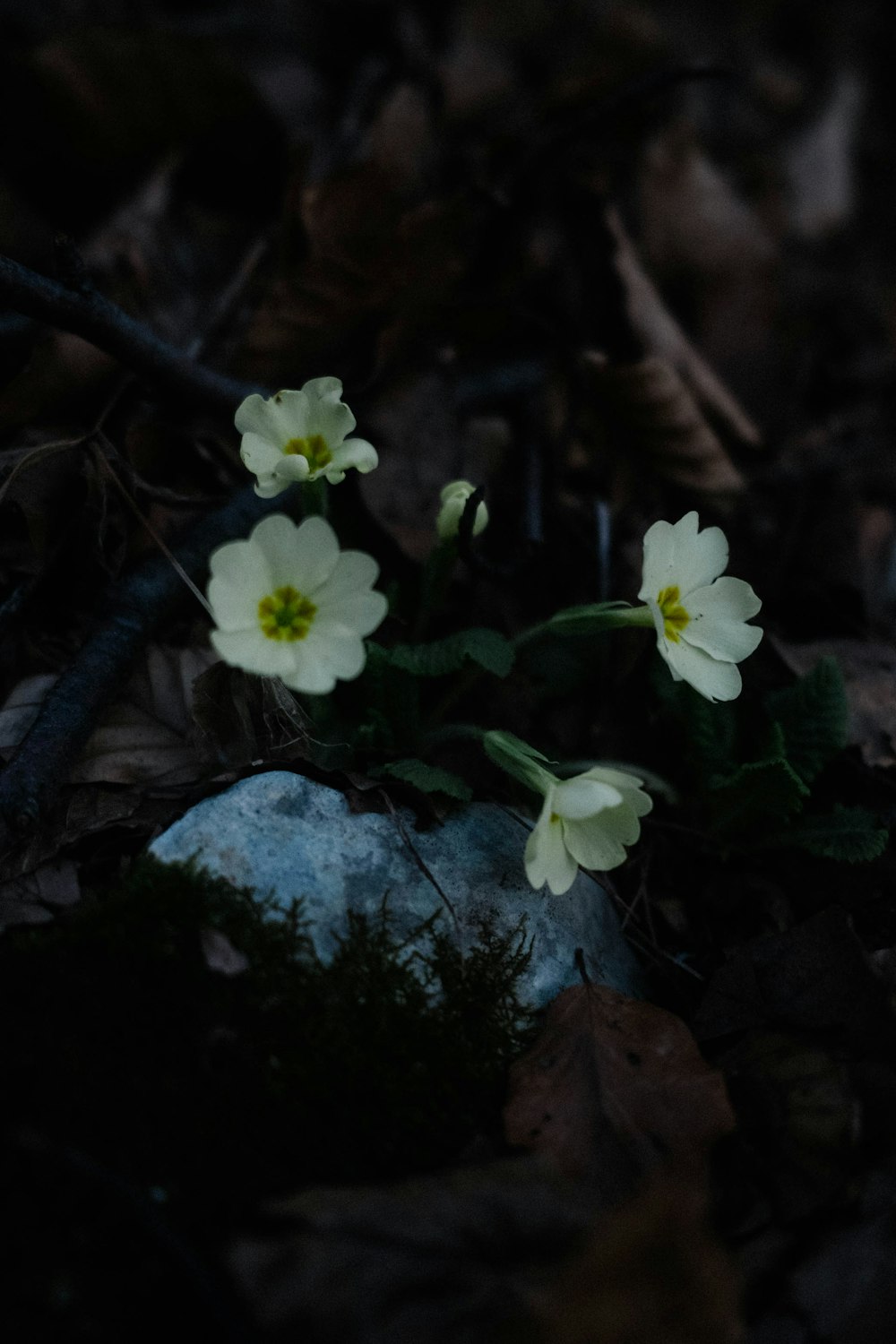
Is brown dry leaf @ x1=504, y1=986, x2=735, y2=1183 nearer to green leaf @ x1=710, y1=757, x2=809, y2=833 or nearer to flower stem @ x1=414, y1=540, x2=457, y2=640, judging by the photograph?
green leaf @ x1=710, y1=757, x2=809, y2=833

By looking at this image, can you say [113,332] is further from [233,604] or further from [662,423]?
[662,423]

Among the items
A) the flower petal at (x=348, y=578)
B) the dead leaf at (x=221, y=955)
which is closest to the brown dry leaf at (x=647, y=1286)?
the dead leaf at (x=221, y=955)

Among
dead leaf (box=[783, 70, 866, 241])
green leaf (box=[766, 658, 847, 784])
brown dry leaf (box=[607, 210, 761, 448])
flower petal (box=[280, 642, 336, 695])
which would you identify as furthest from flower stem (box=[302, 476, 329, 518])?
dead leaf (box=[783, 70, 866, 241])

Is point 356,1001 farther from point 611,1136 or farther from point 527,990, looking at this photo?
point 611,1136

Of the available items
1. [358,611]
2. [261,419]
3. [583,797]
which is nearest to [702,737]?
[583,797]

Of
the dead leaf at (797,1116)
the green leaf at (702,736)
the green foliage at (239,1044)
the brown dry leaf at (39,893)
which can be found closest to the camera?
the green foliage at (239,1044)

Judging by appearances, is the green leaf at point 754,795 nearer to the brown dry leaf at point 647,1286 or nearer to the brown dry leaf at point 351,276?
the brown dry leaf at point 647,1286
